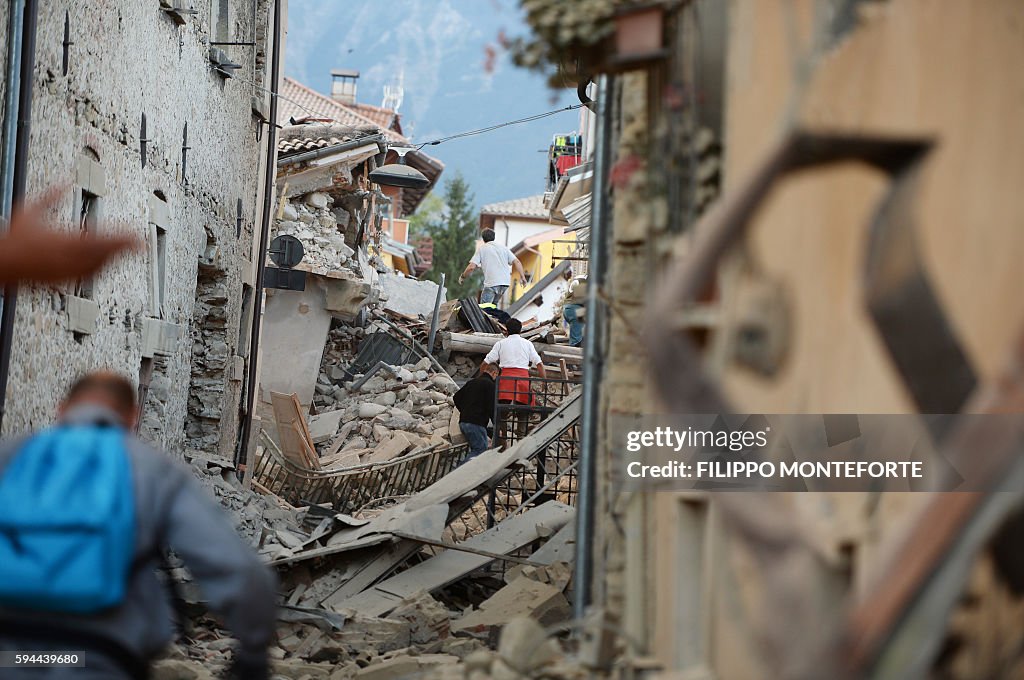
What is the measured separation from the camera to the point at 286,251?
65.8 feet

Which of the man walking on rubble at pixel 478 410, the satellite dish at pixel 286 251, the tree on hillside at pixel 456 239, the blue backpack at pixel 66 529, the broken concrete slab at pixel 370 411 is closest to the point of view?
the blue backpack at pixel 66 529

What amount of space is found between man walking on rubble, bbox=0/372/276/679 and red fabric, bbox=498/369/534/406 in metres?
9.94

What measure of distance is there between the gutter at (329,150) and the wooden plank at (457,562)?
11.7m

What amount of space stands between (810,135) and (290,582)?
26.6 feet

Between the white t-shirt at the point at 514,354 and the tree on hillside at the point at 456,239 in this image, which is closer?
the white t-shirt at the point at 514,354

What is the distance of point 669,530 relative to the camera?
4414mm

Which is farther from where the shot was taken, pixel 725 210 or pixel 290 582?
pixel 290 582

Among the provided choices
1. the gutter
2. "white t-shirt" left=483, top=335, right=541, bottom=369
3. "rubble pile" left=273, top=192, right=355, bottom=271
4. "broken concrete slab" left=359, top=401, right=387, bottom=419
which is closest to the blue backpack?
"white t-shirt" left=483, top=335, right=541, bottom=369

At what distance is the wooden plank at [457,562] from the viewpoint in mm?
9469

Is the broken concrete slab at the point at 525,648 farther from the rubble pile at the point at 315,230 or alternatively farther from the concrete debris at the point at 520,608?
the rubble pile at the point at 315,230

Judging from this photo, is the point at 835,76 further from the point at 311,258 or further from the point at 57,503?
the point at 311,258

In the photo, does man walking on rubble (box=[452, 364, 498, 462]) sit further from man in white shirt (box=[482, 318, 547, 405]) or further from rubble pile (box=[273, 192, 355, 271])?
rubble pile (box=[273, 192, 355, 271])

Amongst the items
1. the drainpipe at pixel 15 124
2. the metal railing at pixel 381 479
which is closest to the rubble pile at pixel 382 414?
the metal railing at pixel 381 479

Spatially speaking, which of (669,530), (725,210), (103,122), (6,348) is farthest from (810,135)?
(103,122)
